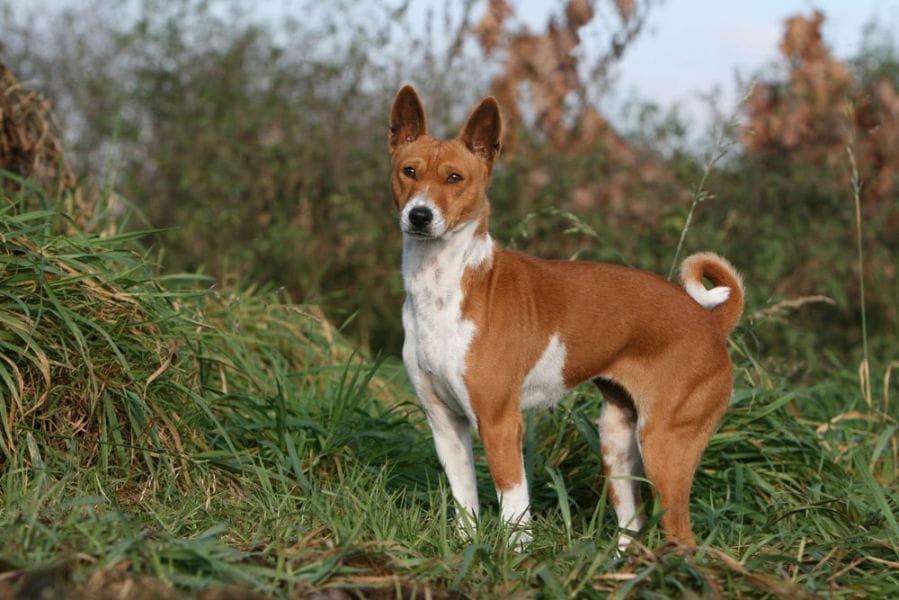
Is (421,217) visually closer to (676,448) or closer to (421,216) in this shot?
(421,216)

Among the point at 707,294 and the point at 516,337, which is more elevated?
the point at 707,294

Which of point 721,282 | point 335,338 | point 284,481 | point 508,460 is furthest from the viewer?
point 335,338

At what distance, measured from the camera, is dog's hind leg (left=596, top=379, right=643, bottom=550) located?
4.57 meters

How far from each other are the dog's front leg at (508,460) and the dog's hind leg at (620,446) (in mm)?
538

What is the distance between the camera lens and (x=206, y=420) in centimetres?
491

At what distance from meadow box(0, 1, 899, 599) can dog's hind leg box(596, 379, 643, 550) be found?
364mm

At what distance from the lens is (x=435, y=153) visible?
427cm

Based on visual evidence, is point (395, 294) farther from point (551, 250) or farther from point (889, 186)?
point (889, 186)

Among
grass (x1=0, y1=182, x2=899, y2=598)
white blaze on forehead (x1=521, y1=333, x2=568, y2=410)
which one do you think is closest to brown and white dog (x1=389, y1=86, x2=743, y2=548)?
white blaze on forehead (x1=521, y1=333, x2=568, y2=410)

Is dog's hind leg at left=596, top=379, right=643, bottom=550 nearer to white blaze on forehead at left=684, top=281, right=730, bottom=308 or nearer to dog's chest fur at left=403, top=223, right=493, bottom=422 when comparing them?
white blaze on forehead at left=684, top=281, right=730, bottom=308

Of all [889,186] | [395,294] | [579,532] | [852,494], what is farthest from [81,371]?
[889,186]

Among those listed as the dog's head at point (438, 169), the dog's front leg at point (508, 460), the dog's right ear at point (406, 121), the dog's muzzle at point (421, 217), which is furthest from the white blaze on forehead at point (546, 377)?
the dog's right ear at point (406, 121)

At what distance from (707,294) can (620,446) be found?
0.72 meters

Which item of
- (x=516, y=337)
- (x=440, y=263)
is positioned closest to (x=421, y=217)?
(x=440, y=263)
